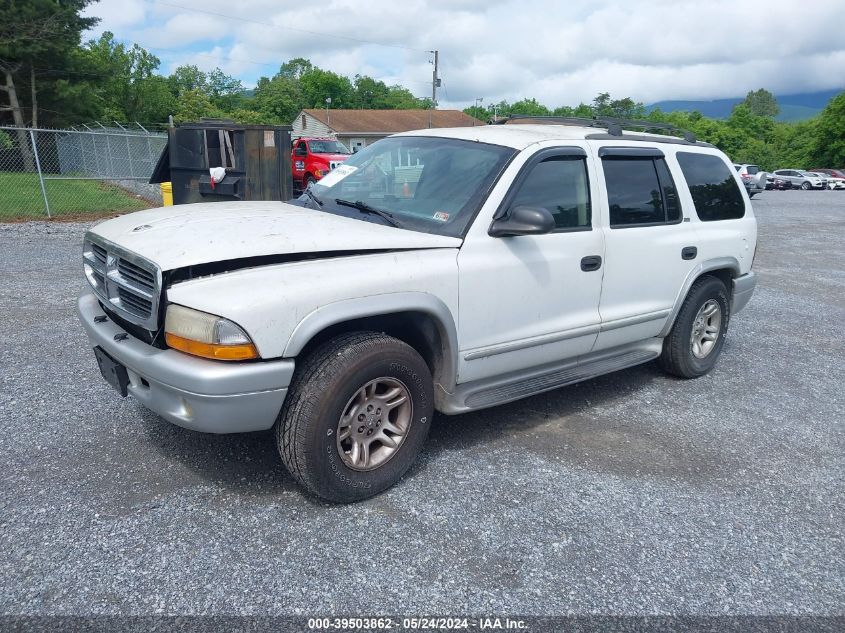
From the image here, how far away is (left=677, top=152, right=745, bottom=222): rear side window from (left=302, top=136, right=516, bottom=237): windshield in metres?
1.83

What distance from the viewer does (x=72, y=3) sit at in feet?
92.7

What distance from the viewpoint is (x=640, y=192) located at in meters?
4.38

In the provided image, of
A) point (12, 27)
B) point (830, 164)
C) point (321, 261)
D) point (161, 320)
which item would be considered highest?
point (12, 27)

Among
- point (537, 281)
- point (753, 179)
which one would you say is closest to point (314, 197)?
point (537, 281)

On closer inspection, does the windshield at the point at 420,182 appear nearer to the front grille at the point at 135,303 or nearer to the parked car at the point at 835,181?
the front grille at the point at 135,303

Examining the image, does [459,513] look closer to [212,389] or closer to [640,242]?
[212,389]

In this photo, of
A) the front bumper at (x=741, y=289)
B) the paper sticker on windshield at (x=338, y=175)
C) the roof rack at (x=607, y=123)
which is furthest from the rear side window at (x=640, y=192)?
the paper sticker on windshield at (x=338, y=175)

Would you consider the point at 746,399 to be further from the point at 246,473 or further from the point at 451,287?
the point at 246,473

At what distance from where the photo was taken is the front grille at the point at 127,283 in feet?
9.34

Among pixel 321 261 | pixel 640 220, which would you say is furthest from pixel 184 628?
pixel 640 220

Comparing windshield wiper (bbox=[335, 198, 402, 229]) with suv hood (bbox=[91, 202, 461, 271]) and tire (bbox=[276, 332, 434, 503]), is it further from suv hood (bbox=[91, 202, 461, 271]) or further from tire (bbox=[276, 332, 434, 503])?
tire (bbox=[276, 332, 434, 503])

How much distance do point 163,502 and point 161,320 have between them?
92 centimetres

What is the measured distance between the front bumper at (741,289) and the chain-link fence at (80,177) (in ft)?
36.7

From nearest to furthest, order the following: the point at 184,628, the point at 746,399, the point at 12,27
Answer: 1. the point at 184,628
2. the point at 746,399
3. the point at 12,27
